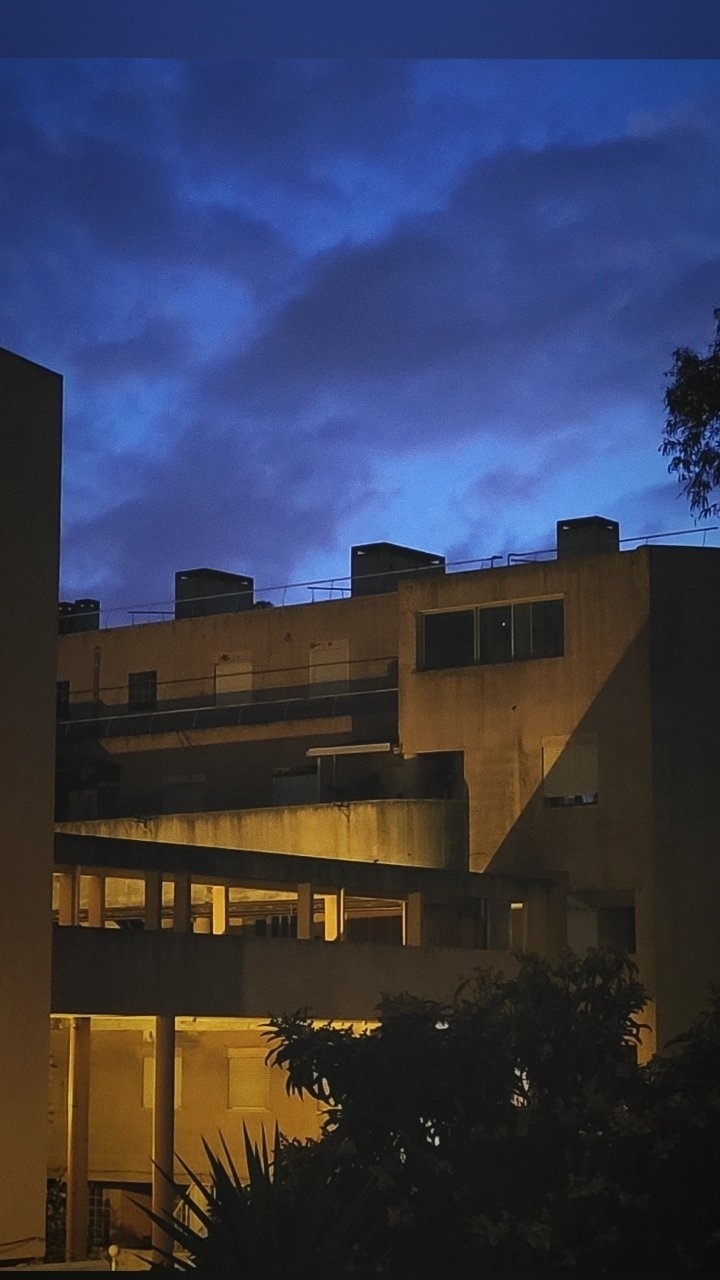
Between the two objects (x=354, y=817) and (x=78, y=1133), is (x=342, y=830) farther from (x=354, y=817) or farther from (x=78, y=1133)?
(x=78, y=1133)

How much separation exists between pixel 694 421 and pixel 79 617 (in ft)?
88.7

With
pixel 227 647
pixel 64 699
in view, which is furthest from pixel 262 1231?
pixel 64 699

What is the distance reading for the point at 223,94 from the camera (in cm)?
1908

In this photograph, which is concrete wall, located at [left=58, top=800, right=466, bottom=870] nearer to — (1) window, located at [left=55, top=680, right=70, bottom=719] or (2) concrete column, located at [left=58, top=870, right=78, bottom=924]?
(1) window, located at [left=55, top=680, right=70, bottom=719]

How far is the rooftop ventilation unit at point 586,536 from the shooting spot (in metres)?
31.8

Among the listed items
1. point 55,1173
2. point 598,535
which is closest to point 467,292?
point 598,535

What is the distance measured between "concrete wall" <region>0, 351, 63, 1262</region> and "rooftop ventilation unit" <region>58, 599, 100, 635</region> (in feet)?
82.1

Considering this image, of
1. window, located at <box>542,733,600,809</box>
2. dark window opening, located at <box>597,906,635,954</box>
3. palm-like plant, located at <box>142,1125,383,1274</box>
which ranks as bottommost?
palm-like plant, located at <box>142,1125,383,1274</box>

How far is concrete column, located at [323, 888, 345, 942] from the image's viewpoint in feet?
66.0

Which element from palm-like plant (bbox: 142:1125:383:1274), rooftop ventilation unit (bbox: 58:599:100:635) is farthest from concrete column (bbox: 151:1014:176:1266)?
rooftop ventilation unit (bbox: 58:599:100:635)

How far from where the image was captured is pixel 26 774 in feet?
37.6

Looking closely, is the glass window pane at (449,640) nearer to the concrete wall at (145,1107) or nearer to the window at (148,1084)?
the concrete wall at (145,1107)

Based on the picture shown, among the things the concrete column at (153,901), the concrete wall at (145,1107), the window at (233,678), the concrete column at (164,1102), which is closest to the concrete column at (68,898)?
the concrete column at (153,901)

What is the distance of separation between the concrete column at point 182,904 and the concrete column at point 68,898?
95 centimetres
